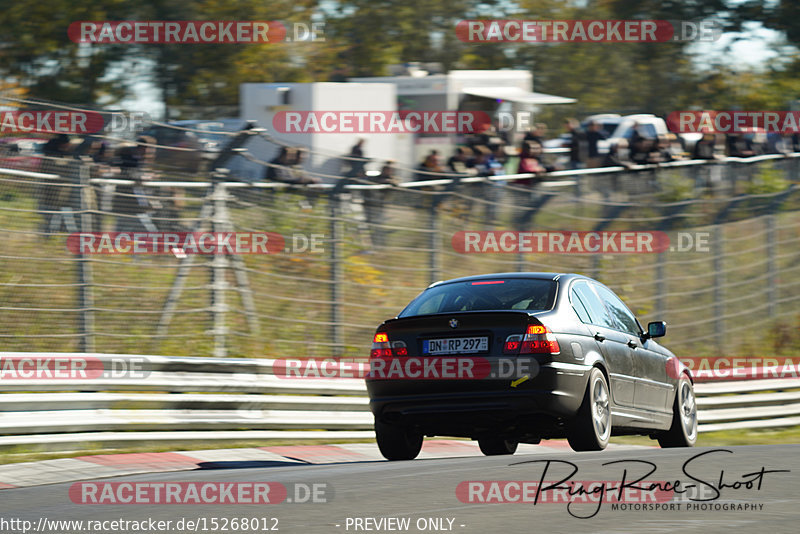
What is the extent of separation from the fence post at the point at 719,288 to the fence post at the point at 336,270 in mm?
6646

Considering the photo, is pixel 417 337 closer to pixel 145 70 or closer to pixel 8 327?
pixel 8 327

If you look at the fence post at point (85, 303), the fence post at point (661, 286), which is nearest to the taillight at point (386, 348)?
the fence post at point (85, 303)

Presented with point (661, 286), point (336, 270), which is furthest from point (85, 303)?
point (661, 286)

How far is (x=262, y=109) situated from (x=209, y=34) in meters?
8.77

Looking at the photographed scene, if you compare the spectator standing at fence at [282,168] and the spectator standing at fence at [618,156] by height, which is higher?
the spectator standing at fence at [282,168]

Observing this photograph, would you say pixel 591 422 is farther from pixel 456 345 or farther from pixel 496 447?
pixel 496 447

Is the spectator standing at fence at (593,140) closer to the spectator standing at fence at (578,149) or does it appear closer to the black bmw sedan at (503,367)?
the spectator standing at fence at (578,149)

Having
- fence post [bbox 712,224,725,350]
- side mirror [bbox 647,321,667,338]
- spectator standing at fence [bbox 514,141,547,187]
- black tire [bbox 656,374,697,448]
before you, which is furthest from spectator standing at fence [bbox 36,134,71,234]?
fence post [bbox 712,224,725,350]

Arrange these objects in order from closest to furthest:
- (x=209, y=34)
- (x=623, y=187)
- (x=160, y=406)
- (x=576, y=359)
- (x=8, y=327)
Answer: (x=576, y=359) < (x=160, y=406) < (x=8, y=327) < (x=623, y=187) < (x=209, y=34)

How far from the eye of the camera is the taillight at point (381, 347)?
9.84 metres

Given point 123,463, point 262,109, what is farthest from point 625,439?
point 262,109

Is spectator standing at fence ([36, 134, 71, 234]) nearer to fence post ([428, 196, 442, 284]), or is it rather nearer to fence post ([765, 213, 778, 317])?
fence post ([428, 196, 442, 284])

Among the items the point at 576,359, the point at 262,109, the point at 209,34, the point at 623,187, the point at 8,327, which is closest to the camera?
the point at 576,359

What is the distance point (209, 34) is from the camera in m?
33.9
